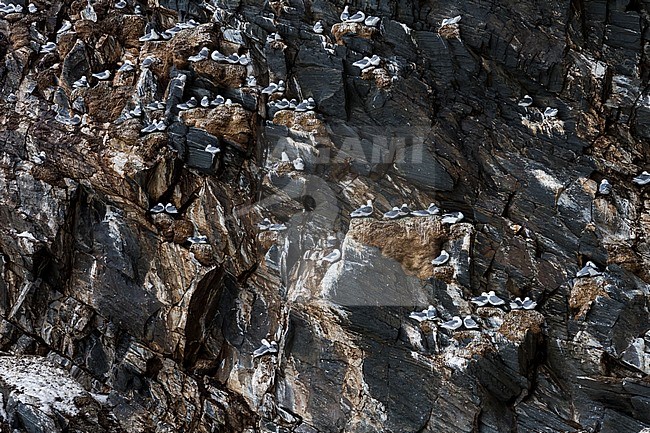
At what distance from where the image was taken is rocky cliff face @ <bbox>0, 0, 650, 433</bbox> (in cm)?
1734

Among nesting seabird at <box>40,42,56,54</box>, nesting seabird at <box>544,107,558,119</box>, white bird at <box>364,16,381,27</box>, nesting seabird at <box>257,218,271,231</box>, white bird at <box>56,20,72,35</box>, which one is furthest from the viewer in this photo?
white bird at <box>56,20,72,35</box>

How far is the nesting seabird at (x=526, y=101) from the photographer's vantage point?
1993 cm

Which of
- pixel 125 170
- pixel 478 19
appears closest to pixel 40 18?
pixel 125 170

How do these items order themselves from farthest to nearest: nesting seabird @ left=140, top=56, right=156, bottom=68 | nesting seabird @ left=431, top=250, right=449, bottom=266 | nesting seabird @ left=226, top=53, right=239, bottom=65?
1. nesting seabird @ left=140, top=56, right=156, bottom=68
2. nesting seabird @ left=226, top=53, right=239, bottom=65
3. nesting seabird @ left=431, top=250, right=449, bottom=266

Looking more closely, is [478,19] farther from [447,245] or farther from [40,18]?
[40,18]

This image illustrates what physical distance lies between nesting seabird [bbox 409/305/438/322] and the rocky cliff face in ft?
0.82

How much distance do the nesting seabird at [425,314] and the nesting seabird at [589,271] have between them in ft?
11.1

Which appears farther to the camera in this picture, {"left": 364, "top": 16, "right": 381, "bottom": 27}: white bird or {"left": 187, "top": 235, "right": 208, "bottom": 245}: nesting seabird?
{"left": 364, "top": 16, "right": 381, "bottom": 27}: white bird

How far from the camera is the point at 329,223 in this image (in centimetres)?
1895

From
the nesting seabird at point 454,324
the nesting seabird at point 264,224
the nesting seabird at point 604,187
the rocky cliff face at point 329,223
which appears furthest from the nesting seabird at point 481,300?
the nesting seabird at point 264,224

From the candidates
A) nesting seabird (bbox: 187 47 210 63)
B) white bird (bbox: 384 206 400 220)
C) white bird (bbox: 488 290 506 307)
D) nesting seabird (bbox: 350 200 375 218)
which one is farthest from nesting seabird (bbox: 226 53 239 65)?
white bird (bbox: 488 290 506 307)

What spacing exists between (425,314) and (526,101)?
6336 millimetres

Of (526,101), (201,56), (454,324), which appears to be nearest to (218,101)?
(201,56)

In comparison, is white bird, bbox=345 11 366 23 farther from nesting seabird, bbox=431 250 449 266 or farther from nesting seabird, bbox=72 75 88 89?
nesting seabird, bbox=72 75 88 89
